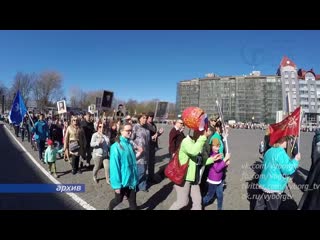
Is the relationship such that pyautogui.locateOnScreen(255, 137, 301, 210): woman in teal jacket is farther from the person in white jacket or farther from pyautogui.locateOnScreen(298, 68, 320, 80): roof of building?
the person in white jacket

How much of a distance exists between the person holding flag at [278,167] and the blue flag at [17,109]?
363 centimetres

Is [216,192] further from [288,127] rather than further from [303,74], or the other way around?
[303,74]

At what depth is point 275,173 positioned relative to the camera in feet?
12.2

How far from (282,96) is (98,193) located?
3.17 metres

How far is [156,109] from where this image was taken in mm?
4883

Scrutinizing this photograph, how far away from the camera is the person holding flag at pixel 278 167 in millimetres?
3602

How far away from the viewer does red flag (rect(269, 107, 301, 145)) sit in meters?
4.06

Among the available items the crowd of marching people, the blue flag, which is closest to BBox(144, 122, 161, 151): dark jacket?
the crowd of marching people

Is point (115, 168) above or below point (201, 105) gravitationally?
below

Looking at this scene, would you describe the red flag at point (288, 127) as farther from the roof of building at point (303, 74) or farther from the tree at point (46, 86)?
the tree at point (46, 86)

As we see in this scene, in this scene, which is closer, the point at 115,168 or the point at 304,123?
the point at 115,168
